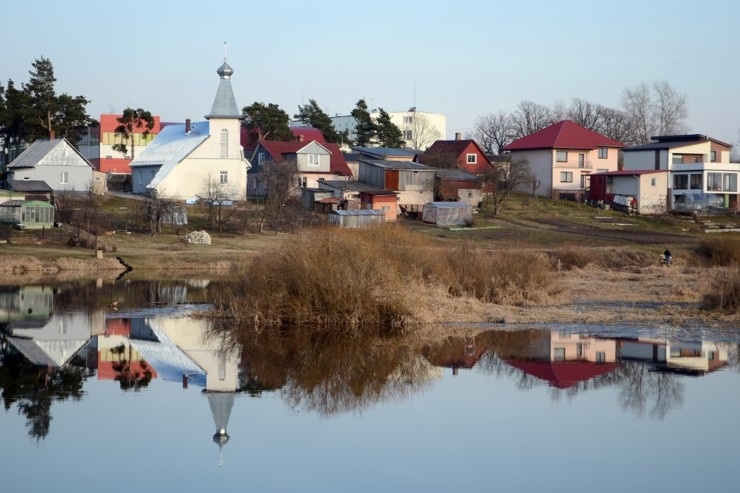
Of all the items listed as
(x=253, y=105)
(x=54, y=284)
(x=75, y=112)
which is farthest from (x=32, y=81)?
(x=54, y=284)

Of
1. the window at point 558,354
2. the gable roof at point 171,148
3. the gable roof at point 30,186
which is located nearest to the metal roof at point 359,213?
the gable roof at point 171,148

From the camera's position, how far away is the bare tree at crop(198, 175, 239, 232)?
60938 millimetres

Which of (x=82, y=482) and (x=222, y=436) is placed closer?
(x=82, y=482)

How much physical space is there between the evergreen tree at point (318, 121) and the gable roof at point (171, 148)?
76.4 feet

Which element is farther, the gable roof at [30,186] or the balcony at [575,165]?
the balcony at [575,165]

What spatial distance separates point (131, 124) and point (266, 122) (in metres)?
10.4

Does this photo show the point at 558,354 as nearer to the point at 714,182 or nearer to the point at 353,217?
the point at 353,217

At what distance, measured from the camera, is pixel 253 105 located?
86.8 m

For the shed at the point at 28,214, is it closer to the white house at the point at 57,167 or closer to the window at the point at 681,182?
the white house at the point at 57,167

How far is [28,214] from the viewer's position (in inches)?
2207

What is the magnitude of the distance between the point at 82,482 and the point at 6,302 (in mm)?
23176

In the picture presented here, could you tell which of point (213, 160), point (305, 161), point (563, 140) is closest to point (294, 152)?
point (305, 161)

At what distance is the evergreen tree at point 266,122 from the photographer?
85062 mm

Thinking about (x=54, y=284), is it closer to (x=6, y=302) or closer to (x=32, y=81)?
(x=6, y=302)
